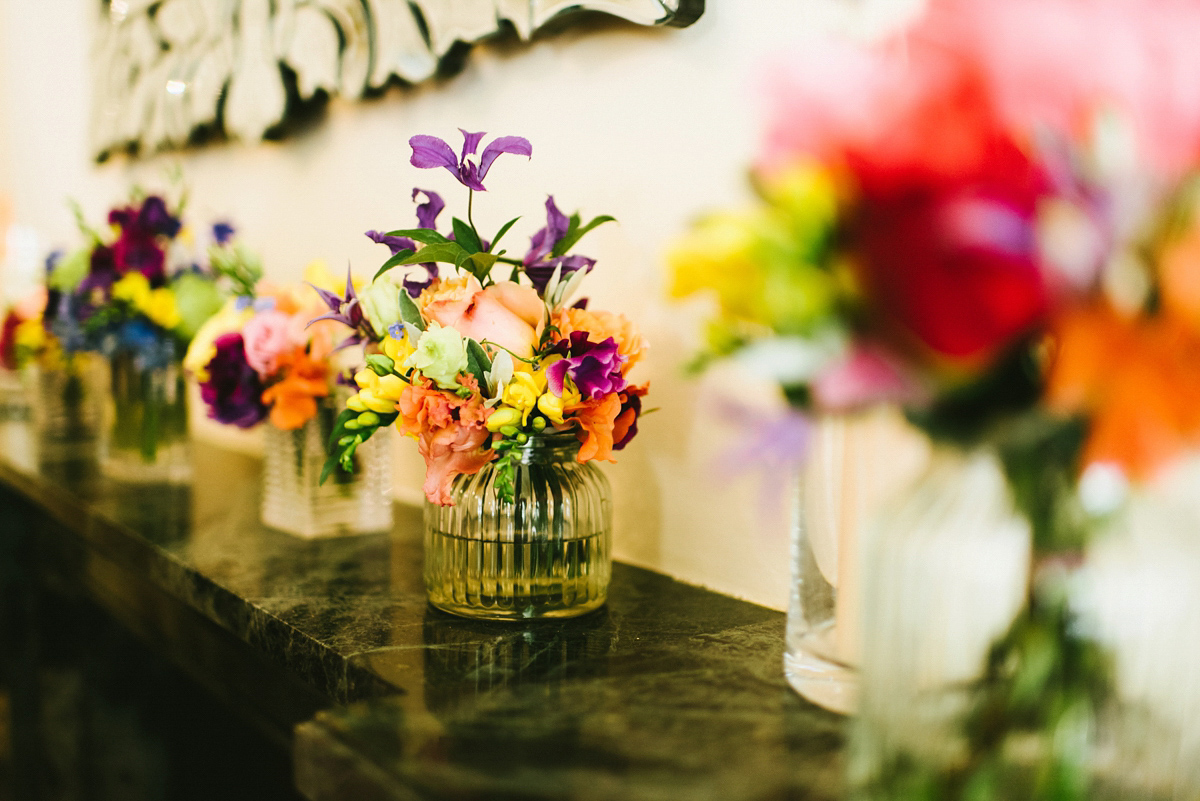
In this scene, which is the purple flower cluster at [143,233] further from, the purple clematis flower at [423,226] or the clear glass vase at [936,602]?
the clear glass vase at [936,602]

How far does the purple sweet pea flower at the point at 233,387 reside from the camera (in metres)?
Result: 1.21

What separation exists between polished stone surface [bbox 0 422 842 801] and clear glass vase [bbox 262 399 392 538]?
0.03 meters

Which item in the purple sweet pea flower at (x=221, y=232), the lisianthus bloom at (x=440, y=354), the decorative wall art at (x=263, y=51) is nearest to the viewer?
the lisianthus bloom at (x=440, y=354)

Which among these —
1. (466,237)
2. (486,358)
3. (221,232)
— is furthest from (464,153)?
(221,232)

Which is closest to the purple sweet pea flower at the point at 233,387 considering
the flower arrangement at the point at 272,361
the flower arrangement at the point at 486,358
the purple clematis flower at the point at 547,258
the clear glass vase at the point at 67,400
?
the flower arrangement at the point at 272,361

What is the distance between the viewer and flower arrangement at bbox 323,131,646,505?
780 millimetres

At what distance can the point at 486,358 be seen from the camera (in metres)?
0.79

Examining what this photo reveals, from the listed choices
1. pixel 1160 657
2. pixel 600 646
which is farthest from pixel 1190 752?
pixel 600 646

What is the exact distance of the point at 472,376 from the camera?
784 millimetres

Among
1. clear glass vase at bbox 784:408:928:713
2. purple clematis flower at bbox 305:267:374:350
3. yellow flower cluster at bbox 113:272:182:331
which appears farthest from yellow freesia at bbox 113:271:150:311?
clear glass vase at bbox 784:408:928:713

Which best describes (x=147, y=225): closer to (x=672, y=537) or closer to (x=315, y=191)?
(x=315, y=191)

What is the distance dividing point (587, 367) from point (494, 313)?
89mm

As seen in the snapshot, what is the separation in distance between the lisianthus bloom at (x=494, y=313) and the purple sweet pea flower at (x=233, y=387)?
0.49 meters

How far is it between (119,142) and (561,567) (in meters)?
1.95
